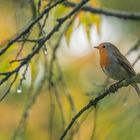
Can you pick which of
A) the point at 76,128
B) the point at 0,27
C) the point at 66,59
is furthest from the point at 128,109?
the point at 66,59

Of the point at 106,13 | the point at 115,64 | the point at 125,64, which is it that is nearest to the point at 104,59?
the point at 115,64

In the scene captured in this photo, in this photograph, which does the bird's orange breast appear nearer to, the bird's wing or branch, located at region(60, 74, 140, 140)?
the bird's wing

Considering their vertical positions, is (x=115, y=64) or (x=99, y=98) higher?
(x=115, y=64)

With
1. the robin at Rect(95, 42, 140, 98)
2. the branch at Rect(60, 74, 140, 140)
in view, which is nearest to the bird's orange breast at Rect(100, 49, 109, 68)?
the robin at Rect(95, 42, 140, 98)

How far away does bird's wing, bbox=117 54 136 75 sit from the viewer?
487 cm

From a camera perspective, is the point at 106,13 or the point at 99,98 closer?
the point at 99,98

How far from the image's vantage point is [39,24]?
415 centimetres

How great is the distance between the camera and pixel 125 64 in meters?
5.09

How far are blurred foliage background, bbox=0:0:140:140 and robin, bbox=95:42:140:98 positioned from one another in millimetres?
133

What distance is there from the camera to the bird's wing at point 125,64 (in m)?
4.87

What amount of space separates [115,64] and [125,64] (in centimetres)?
16

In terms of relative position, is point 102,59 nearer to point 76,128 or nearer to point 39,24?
point 76,128

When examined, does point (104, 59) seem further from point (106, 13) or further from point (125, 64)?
point (106, 13)

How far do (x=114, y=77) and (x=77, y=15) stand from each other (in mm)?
607
